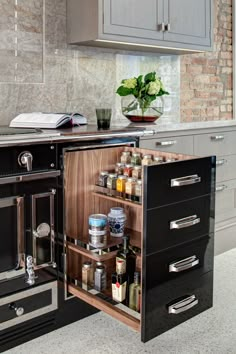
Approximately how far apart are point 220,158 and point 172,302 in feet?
4.77

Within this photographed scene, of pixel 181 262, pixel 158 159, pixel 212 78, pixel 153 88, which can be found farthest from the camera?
pixel 212 78

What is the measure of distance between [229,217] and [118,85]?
4.08 ft

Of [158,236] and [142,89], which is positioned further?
[142,89]

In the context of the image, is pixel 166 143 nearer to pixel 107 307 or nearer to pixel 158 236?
pixel 158 236

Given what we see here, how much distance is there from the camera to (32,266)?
2.01 m

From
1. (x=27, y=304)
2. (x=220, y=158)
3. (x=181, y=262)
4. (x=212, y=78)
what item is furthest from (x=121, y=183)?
(x=212, y=78)

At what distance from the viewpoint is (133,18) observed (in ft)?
8.75

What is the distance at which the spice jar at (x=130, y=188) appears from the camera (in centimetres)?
209

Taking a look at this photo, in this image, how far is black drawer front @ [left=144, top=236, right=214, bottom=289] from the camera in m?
1.86

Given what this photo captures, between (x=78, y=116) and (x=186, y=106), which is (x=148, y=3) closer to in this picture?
(x=78, y=116)

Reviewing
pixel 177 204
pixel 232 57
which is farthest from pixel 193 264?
pixel 232 57

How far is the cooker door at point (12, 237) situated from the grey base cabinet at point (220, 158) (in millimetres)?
1069

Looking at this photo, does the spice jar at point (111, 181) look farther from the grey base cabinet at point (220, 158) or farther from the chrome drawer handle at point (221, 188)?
the chrome drawer handle at point (221, 188)

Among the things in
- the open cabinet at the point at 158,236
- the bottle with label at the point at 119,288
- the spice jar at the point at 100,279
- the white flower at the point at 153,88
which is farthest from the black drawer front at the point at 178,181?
the white flower at the point at 153,88
